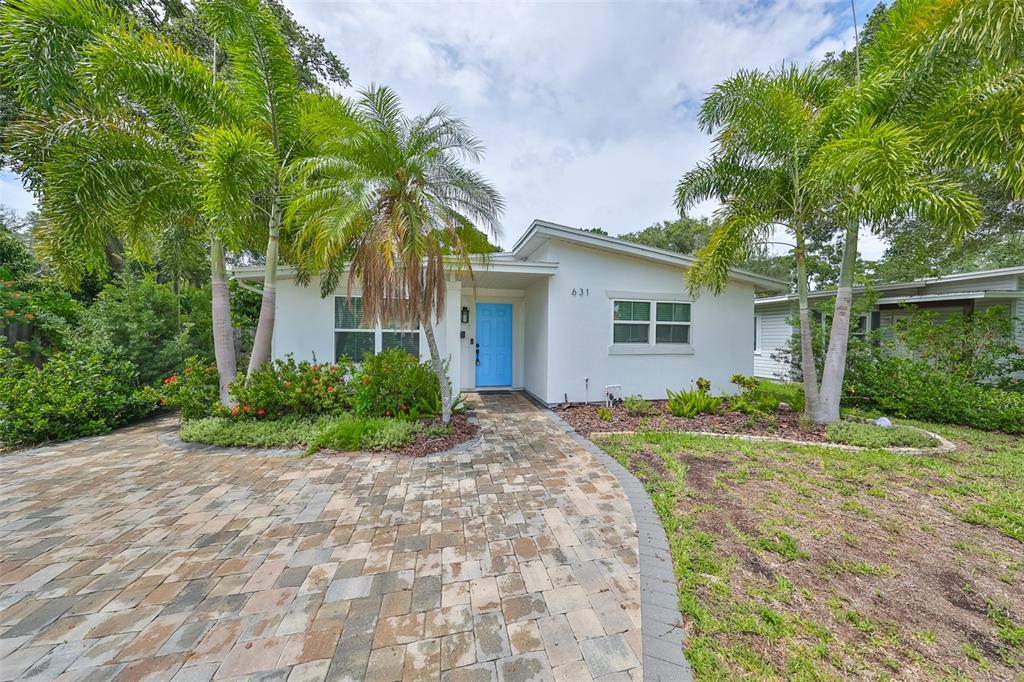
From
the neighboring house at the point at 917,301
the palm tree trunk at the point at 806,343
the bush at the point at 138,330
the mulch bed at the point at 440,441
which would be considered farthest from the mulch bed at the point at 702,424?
the bush at the point at 138,330

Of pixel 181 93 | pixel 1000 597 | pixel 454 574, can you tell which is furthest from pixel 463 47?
pixel 1000 597

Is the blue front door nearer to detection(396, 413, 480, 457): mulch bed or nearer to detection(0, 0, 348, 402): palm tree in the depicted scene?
detection(396, 413, 480, 457): mulch bed

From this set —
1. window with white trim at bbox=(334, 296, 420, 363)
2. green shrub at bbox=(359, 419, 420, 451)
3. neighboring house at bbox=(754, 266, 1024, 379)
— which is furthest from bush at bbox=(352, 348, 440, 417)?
neighboring house at bbox=(754, 266, 1024, 379)

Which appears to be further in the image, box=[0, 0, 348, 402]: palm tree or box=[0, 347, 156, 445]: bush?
box=[0, 347, 156, 445]: bush

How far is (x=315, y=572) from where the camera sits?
2.56 metres

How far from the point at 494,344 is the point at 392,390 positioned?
159 inches

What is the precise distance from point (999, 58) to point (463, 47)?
8.06 metres

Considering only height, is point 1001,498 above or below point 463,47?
below

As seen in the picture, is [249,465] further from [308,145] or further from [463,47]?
[463,47]

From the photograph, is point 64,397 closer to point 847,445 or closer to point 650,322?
point 650,322

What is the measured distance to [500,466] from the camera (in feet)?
15.0

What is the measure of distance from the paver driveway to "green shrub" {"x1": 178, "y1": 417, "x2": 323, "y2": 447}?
2.50 ft

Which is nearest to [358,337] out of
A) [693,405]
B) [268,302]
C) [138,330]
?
[268,302]

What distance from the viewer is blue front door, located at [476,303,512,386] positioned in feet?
31.6
